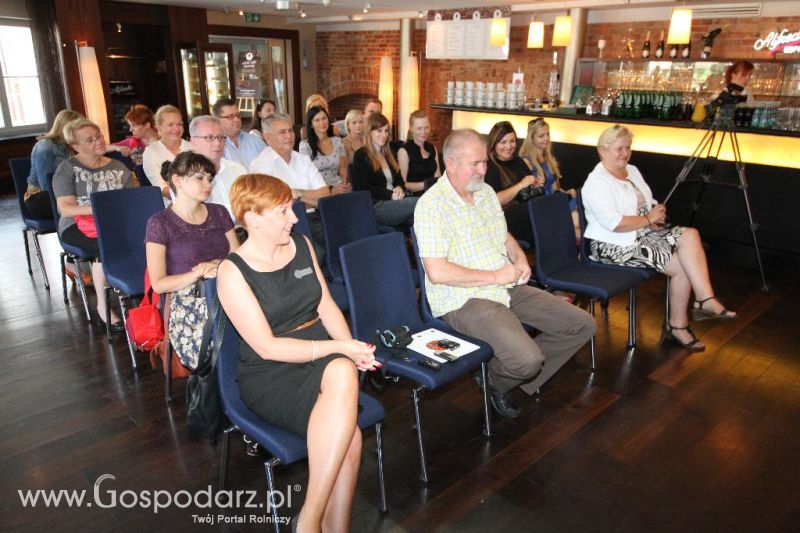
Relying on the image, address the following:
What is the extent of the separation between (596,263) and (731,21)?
15.0ft

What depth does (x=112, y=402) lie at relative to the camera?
304 cm

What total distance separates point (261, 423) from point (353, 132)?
3721 mm

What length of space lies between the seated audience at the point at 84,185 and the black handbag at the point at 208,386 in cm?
191

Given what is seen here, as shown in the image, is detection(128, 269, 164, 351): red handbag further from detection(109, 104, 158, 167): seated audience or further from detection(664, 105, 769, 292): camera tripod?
detection(664, 105, 769, 292): camera tripod

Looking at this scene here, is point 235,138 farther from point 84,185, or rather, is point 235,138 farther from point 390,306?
point 390,306

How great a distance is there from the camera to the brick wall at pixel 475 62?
21.4 ft

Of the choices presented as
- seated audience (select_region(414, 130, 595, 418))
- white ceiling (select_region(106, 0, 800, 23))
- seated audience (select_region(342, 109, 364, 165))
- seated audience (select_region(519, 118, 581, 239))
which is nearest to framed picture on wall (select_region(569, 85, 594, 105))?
white ceiling (select_region(106, 0, 800, 23))

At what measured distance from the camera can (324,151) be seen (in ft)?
16.5

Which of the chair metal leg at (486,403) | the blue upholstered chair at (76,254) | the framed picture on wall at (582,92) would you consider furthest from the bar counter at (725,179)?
the blue upholstered chair at (76,254)

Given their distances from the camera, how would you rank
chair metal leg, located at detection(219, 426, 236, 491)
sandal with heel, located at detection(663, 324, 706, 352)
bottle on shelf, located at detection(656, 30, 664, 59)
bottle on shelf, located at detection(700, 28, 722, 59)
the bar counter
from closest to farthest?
chair metal leg, located at detection(219, 426, 236, 491), sandal with heel, located at detection(663, 324, 706, 352), the bar counter, bottle on shelf, located at detection(700, 28, 722, 59), bottle on shelf, located at detection(656, 30, 664, 59)

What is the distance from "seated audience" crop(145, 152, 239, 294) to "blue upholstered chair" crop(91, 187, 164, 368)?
2.21ft

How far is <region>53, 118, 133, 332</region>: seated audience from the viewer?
3787 millimetres

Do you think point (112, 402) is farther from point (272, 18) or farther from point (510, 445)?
point (272, 18)

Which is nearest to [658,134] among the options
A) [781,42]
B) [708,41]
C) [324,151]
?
[708,41]
